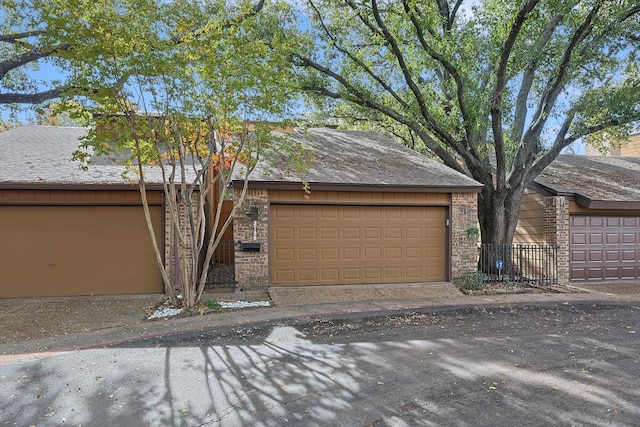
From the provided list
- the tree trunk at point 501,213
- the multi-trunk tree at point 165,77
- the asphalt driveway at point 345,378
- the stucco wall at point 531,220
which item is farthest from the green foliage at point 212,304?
the stucco wall at point 531,220

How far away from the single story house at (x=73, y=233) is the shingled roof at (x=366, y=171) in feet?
10.2

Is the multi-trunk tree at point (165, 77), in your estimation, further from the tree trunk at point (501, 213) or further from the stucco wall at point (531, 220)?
the stucco wall at point (531, 220)

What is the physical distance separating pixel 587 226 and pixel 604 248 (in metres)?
0.88

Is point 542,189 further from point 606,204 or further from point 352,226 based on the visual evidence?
point 352,226

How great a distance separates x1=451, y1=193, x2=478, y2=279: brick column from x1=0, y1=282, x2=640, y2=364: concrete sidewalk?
3.21 feet

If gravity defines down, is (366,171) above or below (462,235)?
above

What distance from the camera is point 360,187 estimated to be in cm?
1032

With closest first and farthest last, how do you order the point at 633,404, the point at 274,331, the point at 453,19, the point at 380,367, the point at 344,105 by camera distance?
the point at 633,404, the point at 380,367, the point at 274,331, the point at 453,19, the point at 344,105

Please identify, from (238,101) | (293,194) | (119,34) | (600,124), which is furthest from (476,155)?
(119,34)

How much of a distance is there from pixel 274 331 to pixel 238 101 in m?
4.36

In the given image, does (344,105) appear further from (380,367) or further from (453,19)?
(380,367)

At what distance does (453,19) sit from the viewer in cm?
1336

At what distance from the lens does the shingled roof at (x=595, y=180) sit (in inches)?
465

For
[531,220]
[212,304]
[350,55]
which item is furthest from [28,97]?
[531,220]
